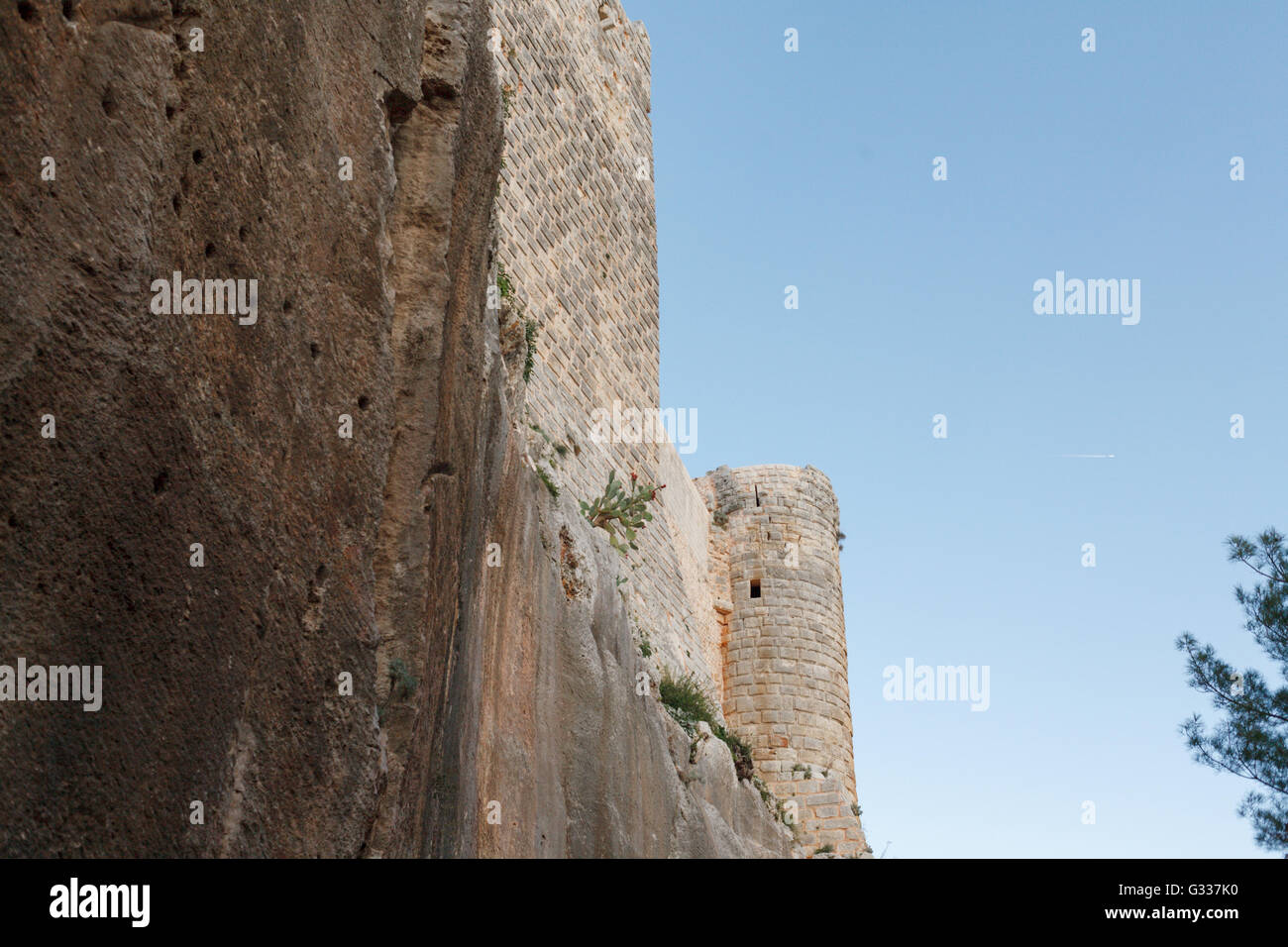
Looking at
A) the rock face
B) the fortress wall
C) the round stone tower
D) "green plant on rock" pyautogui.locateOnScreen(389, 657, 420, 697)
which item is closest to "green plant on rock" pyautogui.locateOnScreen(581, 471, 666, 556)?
the fortress wall

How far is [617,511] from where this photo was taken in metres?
11.5

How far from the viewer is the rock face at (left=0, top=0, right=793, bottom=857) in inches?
96.6

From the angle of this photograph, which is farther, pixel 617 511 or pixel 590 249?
pixel 590 249

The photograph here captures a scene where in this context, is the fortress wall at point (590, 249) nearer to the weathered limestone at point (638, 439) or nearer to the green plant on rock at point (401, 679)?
the weathered limestone at point (638, 439)

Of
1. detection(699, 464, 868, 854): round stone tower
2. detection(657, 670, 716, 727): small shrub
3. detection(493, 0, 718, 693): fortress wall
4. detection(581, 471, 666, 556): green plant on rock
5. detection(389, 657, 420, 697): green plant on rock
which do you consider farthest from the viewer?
detection(699, 464, 868, 854): round stone tower

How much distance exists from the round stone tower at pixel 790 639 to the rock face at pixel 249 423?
12566 mm

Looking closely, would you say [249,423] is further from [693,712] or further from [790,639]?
[790,639]

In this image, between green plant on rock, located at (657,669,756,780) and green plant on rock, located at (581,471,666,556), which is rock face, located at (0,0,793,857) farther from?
green plant on rock, located at (581,471,666,556)

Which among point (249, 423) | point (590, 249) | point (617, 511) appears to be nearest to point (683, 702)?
point (617, 511)

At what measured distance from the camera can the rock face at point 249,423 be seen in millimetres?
2453

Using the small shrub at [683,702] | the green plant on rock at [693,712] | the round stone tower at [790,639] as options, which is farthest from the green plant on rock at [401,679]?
the round stone tower at [790,639]

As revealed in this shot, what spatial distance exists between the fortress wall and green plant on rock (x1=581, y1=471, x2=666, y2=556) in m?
0.19

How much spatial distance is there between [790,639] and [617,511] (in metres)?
7.27
